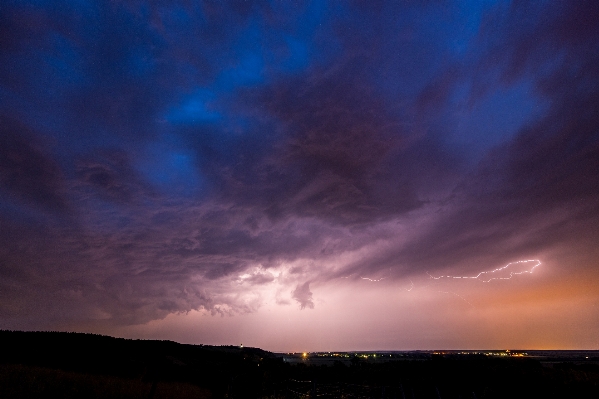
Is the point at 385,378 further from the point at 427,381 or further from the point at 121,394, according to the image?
the point at 121,394

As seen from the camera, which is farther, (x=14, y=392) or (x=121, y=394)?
(x=121, y=394)

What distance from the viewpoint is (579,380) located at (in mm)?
26812

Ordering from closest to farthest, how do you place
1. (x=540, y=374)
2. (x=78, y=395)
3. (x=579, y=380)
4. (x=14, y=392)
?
(x=14, y=392)
(x=78, y=395)
(x=579, y=380)
(x=540, y=374)

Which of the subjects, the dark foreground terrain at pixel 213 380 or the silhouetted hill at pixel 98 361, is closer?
the dark foreground terrain at pixel 213 380

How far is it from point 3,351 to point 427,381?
151ft

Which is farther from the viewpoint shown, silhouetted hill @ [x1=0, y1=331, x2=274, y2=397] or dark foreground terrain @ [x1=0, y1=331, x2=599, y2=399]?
silhouetted hill @ [x1=0, y1=331, x2=274, y2=397]

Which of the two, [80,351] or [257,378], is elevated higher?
[80,351]

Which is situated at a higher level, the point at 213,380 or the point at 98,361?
the point at 98,361

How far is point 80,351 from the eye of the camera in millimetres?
42781

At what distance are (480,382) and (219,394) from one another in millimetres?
27384

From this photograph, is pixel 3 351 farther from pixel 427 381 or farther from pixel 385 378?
pixel 427 381

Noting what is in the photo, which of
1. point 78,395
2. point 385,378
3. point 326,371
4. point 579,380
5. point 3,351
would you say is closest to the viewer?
point 78,395

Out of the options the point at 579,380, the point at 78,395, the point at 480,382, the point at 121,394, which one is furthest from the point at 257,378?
the point at 579,380

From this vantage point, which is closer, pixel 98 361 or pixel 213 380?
pixel 98 361
